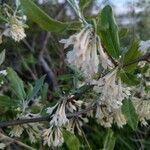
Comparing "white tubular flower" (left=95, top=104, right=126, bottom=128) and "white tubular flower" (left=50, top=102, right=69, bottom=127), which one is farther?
"white tubular flower" (left=95, top=104, right=126, bottom=128)

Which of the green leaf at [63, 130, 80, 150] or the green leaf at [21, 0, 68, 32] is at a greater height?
the green leaf at [21, 0, 68, 32]

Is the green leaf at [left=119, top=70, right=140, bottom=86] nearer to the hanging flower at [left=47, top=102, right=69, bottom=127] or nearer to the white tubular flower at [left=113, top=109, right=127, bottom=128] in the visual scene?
the hanging flower at [left=47, top=102, right=69, bottom=127]

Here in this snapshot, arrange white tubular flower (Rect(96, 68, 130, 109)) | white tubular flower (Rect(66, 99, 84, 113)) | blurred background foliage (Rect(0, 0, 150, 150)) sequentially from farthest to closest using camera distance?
blurred background foliage (Rect(0, 0, 150, 150)) → white tubular flower (Rect(66, 99, 84, 113)) → white tubular flower (Rect(96, 68, 130, 109))

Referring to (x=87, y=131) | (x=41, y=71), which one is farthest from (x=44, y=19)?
→ (x=41, y=71)

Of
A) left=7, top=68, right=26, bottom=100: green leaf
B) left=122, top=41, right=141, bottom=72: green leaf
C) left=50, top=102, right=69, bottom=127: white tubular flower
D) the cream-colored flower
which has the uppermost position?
the cream-colored flower

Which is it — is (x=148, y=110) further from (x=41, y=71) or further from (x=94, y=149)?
(x=41, y=71)

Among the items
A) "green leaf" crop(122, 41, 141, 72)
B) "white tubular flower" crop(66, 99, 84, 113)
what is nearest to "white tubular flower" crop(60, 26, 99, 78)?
"green leaf" crop(122, 41, 141, 72)

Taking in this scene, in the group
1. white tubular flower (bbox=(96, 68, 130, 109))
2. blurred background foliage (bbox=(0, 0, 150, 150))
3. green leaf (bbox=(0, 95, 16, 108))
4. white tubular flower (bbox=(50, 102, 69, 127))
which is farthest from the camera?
blurred background foliage (bbox=(0, 0, 150, 150))

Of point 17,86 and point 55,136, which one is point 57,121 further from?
point 17,86

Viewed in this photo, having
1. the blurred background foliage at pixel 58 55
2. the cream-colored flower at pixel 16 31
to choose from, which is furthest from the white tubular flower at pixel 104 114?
the blurred background foliage at pixel 58 55
